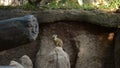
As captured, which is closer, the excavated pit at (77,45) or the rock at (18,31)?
the rock at (18,31)

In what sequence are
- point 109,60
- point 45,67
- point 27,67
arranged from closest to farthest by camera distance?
1. point 27,67
2. point 45,67
3. point 109,60

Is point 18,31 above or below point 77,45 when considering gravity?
above

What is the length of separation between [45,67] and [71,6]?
1234 mm

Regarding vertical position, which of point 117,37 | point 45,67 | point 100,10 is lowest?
point 45,67

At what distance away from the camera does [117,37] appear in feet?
19.2

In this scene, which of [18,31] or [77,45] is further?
[77,45]

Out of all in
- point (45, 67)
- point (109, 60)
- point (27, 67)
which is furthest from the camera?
point (109, 60)

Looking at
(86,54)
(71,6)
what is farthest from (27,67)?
(71,6)

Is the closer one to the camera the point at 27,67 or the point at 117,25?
the point at 27,67

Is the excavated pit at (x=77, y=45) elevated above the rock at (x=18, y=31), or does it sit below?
below

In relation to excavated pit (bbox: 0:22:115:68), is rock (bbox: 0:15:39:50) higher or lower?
higher

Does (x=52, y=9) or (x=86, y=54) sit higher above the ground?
(x=52, y=9)

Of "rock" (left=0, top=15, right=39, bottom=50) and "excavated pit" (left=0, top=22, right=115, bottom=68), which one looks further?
"excavated pit" (left=0, top=22, right=115, bottom=68)

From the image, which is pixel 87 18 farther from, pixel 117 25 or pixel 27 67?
pixel 27 67
